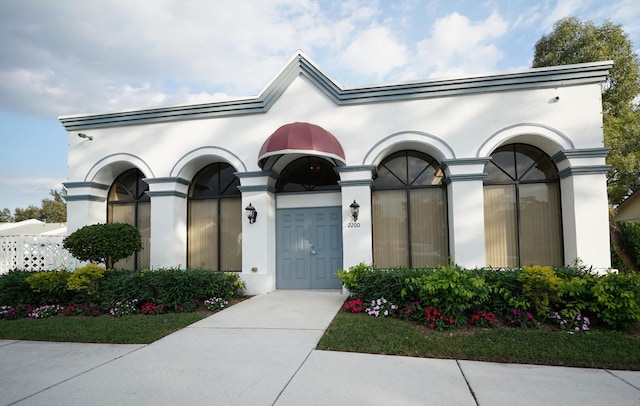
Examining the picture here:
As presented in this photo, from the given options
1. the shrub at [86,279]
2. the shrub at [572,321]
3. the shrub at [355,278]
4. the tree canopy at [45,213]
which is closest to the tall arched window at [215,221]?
the shrub at [86,279]

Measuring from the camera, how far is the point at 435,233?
993 cm

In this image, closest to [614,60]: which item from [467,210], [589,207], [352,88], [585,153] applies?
[585,153]

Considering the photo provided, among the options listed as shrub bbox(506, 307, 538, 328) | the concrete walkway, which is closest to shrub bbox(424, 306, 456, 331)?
shrub bbox(506, 307, 538, 328)

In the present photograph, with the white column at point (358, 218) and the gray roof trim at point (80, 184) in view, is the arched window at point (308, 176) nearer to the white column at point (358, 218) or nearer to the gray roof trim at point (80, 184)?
the white column at point (358, 218)

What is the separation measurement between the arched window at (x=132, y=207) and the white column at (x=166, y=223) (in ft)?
3.55

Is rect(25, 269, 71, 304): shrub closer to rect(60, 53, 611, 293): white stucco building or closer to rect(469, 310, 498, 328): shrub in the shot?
rect(60, 53, 611, 293): white stucco building

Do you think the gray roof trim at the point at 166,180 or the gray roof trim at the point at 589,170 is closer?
the gray roof trim at the point at 589,170

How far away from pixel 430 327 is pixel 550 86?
6885 millimetres

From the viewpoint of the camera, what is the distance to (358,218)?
9.43 m

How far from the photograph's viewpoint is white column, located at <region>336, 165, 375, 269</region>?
9328mm

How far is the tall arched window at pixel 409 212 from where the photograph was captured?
32.6ft

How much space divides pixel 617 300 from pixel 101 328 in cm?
915

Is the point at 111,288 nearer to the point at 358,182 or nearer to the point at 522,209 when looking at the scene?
the point at 358,182

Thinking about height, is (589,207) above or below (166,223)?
above
